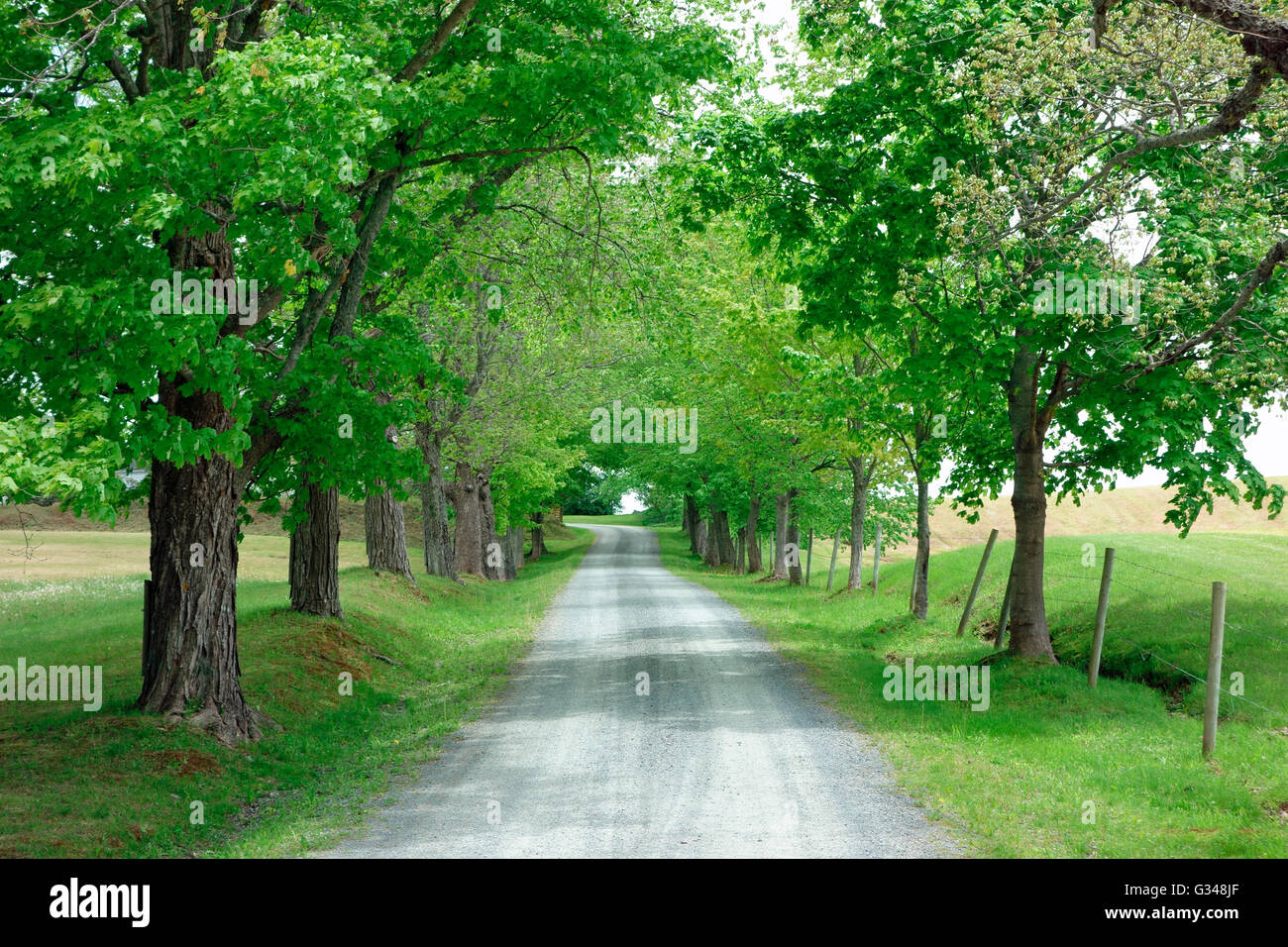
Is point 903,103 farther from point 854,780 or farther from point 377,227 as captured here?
point 854,780

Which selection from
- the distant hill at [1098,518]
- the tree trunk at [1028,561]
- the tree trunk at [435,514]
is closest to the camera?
the tree trunk at [1028,561]

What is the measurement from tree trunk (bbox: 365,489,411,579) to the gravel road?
8.17 metres

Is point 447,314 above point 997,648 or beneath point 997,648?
above

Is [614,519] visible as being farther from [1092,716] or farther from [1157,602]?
[1092,716]

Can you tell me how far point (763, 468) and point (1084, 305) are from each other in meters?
20.8

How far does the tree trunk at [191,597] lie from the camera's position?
36.6 ft

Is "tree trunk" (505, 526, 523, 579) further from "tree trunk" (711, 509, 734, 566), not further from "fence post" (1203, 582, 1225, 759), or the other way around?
"fence post" (1203, 582, 1225, 759)

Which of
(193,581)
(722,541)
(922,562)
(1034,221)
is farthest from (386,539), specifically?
(722,541)

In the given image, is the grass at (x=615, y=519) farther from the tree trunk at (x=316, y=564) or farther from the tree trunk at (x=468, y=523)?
the tree trunk at (x=316, y=564)

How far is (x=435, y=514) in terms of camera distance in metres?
29.4

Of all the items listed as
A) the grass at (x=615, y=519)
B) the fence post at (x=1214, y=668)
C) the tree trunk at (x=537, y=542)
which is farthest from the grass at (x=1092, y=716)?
the grass at (x=615, y=519)

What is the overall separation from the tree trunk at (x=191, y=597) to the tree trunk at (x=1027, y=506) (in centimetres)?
1149

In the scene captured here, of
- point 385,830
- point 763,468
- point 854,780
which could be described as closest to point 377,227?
point 385,830

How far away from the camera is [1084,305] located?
1283 cm
